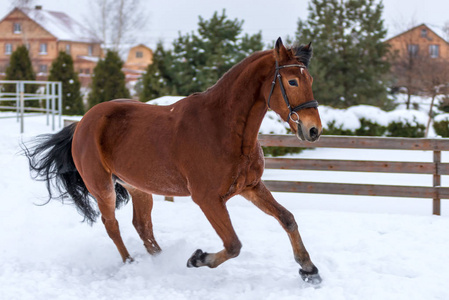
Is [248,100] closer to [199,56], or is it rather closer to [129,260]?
[129,260]

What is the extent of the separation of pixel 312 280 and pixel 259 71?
1.57 meters

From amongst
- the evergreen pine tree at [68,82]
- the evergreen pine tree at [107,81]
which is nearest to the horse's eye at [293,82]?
the evergreen pine tree at [107,81]

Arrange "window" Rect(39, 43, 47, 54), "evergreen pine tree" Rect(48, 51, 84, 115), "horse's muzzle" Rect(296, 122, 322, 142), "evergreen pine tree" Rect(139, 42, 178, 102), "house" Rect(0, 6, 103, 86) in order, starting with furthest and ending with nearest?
"window" Rect(39, 43, 47, 54), "house" Rect(0, 6, 103, 86), "evergreen pine tree" Rect(48, 51, 84, 115), "evergreen pine tree" Rect(139, 42, 178, 102), "horse's muzzle" Rect(296, 122, 322, 142)

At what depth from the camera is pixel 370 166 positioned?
6.75 m

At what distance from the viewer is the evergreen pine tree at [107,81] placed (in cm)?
1980

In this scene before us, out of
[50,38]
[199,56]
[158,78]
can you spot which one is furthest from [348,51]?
[50,38]

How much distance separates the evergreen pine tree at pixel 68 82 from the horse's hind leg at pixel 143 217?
16.1 metres

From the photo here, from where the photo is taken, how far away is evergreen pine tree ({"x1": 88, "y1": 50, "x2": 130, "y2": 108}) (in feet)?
65.0

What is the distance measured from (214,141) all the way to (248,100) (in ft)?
1.26

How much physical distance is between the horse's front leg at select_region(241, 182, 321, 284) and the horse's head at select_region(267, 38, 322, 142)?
67cm

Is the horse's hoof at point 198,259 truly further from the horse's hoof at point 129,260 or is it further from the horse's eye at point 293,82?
the horse's eye at point 293,82

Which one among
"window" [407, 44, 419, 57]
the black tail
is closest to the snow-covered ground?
the black tail

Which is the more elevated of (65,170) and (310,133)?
(310,133)

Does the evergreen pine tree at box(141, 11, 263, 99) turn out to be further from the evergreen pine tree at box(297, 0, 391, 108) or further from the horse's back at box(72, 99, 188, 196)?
the horse's back at box(72, 99, 188, 196)
